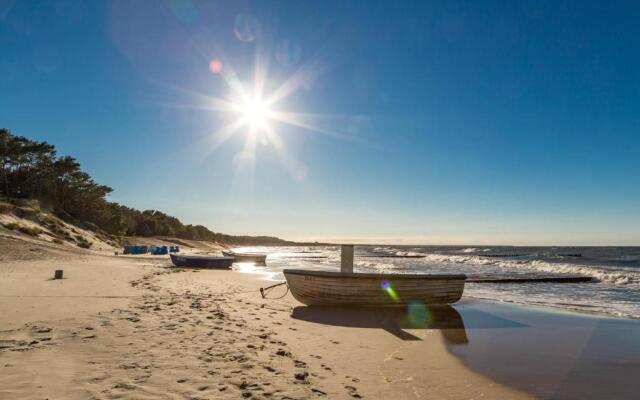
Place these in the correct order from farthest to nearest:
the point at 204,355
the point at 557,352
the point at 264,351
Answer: the point at 557,352 < the point at 264,351 < the point at 204,355

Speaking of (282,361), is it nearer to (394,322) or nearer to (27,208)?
(394,322)

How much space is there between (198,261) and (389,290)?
2451 cm

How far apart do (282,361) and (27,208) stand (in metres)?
53.9

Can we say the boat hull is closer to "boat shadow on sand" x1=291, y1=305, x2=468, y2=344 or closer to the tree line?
"boat shadow on sand" x1=291, y1=305, x2=468, y2=344

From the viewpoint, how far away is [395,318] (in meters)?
12.6

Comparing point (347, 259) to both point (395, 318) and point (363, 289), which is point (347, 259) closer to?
point (363, 289)

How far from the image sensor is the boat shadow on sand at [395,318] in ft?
35.3

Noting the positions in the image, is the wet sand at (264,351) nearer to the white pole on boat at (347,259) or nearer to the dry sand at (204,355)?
the dry sand at (204,355)

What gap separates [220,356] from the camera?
667cm

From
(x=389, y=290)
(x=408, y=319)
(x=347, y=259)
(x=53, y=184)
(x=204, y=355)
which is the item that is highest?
(x=53, y=184)

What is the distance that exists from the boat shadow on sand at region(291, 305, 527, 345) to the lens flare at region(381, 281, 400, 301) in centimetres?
55

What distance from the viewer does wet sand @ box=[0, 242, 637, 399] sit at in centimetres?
532

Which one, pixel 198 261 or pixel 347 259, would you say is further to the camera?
pixel 198 261

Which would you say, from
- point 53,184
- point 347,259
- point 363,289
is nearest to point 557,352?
point 363,289
